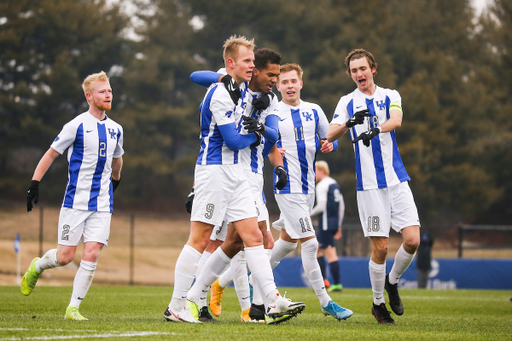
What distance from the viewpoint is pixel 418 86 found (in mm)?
36438

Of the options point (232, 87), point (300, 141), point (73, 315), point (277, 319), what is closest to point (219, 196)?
point (232, 87)

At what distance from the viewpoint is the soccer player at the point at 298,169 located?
22.0 feet

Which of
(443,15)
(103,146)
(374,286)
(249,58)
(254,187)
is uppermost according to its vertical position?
(443,15)

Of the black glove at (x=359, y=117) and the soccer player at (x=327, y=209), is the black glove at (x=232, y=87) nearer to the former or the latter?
the black glove at (x=359, y=117)

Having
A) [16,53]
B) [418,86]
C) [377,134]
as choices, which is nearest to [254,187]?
[377,134]

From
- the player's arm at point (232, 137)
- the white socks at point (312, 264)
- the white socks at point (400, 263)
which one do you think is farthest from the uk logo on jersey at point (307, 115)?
the player's arm at point (232, 137)

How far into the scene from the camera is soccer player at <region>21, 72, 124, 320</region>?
243 inches

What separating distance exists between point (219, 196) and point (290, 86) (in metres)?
2.35

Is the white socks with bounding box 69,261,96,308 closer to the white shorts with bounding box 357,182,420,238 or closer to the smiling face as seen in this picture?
the smiling face

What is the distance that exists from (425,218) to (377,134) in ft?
107

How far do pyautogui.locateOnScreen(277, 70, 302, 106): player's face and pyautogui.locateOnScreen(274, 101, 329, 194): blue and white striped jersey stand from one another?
0.07 m

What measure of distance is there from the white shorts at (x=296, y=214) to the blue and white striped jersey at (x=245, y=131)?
724mm

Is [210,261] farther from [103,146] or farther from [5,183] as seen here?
[5,183]

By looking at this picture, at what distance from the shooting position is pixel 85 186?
20.6ft
